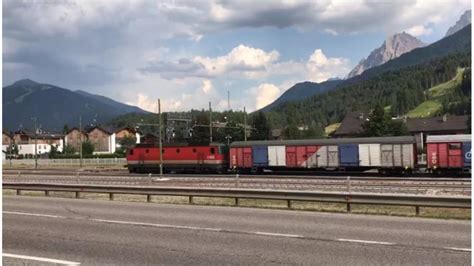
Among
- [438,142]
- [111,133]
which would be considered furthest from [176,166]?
[111,133]

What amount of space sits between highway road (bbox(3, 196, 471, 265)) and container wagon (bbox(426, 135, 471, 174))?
22594 millimetres

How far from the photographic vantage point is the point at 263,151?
43.1 m

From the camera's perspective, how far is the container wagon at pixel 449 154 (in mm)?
34625

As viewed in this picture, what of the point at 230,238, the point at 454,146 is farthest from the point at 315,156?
the point at 230,238

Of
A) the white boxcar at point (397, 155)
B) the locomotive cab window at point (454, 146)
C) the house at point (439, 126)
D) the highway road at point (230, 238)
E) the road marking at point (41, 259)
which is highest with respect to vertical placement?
the house at point (439, 126)

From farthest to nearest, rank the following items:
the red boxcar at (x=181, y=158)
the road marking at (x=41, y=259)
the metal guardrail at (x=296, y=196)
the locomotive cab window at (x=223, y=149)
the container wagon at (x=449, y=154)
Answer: the locomotive cab window at (x=223, y=149) → the red boxcar at (x=181, y=158) → the container wagon at (x=449, y=154) → the metal guardrail at (x=296, y=196) → the road marking at (x=41, y=259)

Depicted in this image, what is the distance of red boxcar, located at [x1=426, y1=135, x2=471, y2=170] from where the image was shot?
114ft

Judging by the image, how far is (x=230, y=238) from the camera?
35.1ft

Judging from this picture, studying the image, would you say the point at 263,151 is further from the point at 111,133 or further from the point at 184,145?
the point at 111,133

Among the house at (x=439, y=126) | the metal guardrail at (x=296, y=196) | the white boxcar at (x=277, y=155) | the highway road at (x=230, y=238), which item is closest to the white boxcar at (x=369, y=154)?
the white boxcar at (x=277, y=155)

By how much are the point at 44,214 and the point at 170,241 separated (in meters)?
6.67

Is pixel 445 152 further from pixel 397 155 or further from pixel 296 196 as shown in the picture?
pixel 296 196

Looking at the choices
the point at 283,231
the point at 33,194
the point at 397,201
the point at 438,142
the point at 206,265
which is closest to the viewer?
the point at 206,265

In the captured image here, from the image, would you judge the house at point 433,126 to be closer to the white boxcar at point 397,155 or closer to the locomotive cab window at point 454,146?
the white boxcar at point 397,155
